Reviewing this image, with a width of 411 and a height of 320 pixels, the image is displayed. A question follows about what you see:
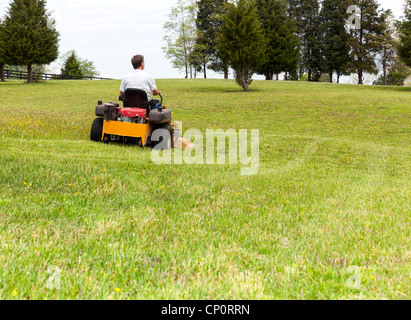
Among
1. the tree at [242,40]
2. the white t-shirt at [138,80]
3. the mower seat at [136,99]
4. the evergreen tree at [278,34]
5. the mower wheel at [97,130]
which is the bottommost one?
the mower wheel at [97,130]

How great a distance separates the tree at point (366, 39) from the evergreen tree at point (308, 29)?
5921mm

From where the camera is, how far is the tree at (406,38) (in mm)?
33938

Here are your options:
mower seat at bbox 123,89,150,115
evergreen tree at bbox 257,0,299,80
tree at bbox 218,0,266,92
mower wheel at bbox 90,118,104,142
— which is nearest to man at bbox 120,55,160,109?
mower seat at bbox 123,89,150,115

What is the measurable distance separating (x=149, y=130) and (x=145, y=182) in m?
3.31

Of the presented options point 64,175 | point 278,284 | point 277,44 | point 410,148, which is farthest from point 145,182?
point 277,44

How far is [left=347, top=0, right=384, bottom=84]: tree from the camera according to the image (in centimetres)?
4622

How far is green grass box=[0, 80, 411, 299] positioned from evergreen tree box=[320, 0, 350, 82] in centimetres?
4577

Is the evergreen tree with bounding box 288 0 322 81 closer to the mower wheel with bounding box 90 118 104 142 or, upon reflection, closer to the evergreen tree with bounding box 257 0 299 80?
the evergreen tree with bounding box 257 0 299 80

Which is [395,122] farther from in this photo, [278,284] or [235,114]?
[278,284]

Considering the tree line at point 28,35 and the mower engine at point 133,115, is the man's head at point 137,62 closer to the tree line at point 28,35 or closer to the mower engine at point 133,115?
the mower engine at point 133,115

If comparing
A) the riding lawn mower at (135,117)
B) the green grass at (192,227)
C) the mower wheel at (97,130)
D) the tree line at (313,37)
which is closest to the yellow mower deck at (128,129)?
the riding lawn mower at (135,117)

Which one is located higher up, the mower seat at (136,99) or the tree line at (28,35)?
the tree line at (28,35)

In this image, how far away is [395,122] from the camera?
17.6m

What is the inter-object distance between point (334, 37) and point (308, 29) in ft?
19.1
